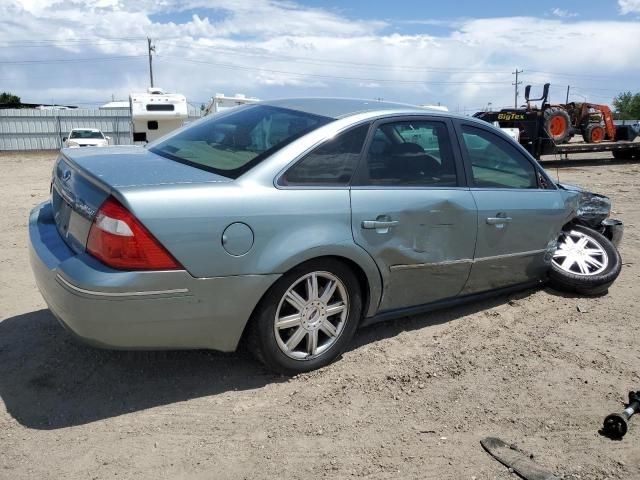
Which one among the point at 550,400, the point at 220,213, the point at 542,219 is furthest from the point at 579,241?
the point at 220,213

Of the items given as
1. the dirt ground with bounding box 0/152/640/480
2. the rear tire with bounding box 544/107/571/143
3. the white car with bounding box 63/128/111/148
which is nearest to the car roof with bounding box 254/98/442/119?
the dirt ground with bounding box 0/152/640/480

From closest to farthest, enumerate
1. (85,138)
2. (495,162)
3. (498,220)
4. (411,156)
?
(411,156), (498,220), (495,162), (85,138)

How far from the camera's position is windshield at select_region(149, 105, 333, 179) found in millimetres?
3330

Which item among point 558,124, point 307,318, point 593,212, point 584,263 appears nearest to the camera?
point 307,318

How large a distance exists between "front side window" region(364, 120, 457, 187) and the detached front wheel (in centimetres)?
159

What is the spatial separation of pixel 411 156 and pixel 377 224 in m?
0.61

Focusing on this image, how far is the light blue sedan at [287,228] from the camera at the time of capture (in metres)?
2.87

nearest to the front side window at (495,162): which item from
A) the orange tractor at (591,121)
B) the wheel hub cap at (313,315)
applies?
the wheel hub cap at (313,315)

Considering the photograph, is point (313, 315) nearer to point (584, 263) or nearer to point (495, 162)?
point (495, 162)

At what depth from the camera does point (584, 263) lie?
5.12 meters

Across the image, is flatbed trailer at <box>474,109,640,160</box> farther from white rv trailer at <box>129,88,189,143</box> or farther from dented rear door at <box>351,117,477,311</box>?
dented rear door at <box>351,117,477,311</box>

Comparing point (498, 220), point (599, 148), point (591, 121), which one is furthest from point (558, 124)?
point (498, 220)

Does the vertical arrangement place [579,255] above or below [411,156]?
below

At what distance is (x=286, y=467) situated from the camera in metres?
2.67
